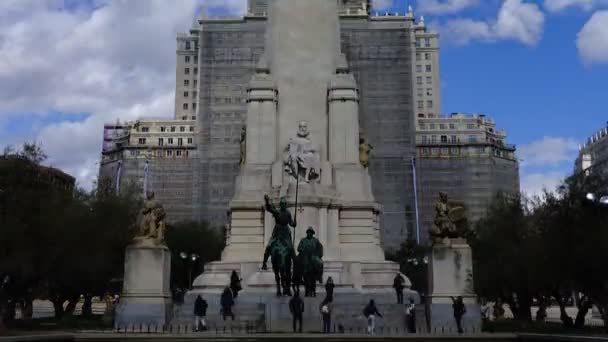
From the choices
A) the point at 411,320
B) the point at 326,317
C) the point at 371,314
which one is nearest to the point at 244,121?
the point at 411,320

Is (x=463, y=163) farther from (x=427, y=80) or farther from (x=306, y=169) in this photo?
(x=306, y=169)

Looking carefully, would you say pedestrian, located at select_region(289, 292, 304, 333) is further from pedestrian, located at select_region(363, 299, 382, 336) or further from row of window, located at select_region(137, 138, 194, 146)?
row of window, located at select_region(137, 138, 194, 146)

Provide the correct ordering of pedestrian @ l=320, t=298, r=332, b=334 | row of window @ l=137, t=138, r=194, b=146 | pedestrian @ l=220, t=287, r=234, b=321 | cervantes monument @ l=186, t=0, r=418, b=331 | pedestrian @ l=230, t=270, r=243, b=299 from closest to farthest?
pedestrian @ l=320, t=298, r=332, b=334 → pedestrian @ l=220, t=287, r=234, b=321 → pedestrian @ l=230, t=270, r=243, b=299 → cervantes monument @ l=186, t=0, r=418, b=331 → row of window @ l=137, t=138, r=194, b=146

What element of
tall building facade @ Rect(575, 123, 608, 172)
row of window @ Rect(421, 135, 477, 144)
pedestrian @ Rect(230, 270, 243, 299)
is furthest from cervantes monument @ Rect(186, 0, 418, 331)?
tall building facade @ Rect(575, 123, 608, 172)

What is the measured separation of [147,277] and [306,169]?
8.67 meters

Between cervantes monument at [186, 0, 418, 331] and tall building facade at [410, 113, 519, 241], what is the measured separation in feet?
143

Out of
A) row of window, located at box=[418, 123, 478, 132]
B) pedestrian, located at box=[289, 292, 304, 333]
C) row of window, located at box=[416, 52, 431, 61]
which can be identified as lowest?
pedestrian, located at box=[289, 292, 304, 333]

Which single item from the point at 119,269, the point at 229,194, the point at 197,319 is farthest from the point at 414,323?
the point at 229,194

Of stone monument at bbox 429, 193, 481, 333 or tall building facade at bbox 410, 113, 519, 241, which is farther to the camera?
tall building facade at bbox 410, 113, 519, 241

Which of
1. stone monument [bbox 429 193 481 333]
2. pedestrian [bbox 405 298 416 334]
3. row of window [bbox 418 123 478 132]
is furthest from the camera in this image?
row of window [bbox 418 123 478 132]

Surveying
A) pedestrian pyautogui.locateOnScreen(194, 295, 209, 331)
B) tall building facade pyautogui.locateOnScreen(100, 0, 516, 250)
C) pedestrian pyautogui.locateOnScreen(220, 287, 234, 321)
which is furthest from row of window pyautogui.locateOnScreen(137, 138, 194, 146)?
pedestrian pyautogui.locateOnScreen(194, 295, 209, 331)

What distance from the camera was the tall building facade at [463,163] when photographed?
84.2 meters

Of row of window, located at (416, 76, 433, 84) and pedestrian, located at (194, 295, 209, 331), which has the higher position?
row of window, located at (416, 76, 433, 84)

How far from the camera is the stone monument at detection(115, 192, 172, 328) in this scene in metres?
25.0
